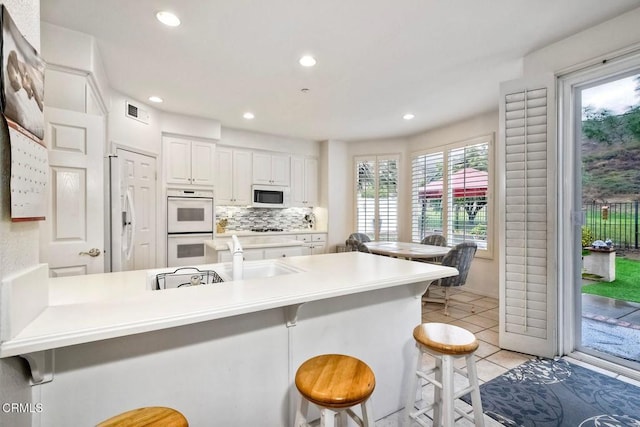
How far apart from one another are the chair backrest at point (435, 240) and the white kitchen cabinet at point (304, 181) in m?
2.29

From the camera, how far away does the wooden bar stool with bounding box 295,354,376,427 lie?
1.06 metres

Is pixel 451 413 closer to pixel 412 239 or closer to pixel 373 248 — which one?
pixel 373 248

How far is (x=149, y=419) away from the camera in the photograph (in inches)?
35.9

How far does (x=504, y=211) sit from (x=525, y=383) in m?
1.38

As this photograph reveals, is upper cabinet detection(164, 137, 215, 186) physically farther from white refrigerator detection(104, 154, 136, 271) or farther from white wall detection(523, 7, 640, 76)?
white wall detection(523, 7, 640, 76)

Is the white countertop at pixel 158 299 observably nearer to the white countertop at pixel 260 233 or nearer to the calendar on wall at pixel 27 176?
the calendar on wall at pixel 27 176

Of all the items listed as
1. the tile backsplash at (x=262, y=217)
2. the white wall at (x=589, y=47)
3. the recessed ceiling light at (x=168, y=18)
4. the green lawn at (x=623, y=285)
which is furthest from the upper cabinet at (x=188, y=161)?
the green lawn at (x=623, y=285)

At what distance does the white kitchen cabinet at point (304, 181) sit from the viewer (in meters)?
5.74

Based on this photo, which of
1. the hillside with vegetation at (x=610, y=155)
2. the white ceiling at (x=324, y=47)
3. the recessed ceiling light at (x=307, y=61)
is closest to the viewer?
the white ceiling at (x=324, y=47)

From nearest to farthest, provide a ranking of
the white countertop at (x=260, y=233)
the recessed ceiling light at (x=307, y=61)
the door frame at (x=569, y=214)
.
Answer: the door frame at (x=569, y=214)
the recessed ceiling light at (x=307, y=61)
the white countertop at (x=260, y=233)

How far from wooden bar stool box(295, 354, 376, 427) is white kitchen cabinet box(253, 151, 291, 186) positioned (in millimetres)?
4403

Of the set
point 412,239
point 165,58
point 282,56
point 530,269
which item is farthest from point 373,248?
point 165,58

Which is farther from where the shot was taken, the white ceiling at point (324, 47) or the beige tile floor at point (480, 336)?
the white ceiling at point (324, 47)

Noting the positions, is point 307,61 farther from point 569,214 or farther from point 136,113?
point 569,214
